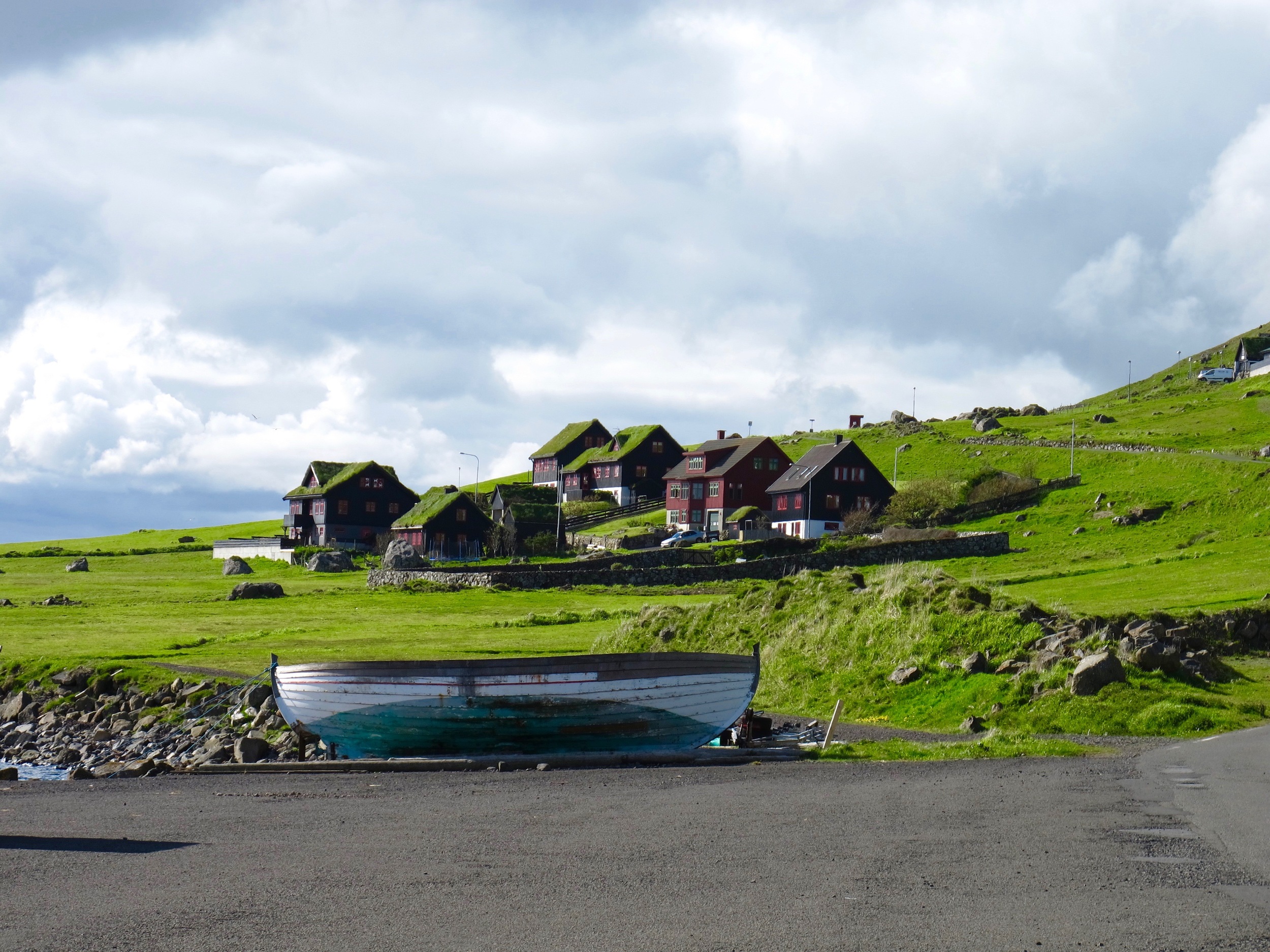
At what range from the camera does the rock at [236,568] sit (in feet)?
338

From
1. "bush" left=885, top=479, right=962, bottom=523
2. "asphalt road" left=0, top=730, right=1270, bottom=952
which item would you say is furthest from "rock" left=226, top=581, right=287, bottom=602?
"asphalt road" left=0, top=730, right=1270, bottom=952

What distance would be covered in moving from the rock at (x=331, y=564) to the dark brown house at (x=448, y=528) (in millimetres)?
11313

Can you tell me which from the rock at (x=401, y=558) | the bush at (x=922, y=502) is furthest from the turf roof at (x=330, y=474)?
the bush at (x=922, y=502)

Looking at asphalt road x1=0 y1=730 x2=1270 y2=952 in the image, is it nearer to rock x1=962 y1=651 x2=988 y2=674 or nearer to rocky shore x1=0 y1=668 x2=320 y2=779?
rocky shore x1=0 y1=668 x2=320 y2=779

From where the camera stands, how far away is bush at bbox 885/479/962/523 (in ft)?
337

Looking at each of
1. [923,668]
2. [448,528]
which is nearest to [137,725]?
[923,668]

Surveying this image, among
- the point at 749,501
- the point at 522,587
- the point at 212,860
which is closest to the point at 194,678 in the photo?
the point at 212,860

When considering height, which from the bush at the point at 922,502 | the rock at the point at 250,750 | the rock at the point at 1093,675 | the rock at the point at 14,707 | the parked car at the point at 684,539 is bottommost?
the rock at the point at 14,707

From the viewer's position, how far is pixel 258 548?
121938 mm

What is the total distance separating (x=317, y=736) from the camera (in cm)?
2666

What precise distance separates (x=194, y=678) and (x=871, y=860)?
1167 inches

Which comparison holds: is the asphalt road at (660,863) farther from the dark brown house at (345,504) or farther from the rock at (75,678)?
the dark brown house at (345,504)

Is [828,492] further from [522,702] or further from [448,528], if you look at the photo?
[522,702]

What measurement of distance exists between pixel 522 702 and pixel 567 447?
131 m
